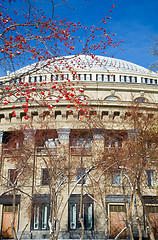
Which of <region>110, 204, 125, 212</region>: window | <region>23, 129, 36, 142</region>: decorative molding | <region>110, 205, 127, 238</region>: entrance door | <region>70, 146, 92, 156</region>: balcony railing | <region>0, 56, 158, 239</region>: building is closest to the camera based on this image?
<region>70, 146, 92, 156</region>: balcony railing

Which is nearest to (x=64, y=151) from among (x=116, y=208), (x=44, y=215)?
(x=44, y=215)

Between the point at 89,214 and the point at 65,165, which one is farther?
the point at 89,214

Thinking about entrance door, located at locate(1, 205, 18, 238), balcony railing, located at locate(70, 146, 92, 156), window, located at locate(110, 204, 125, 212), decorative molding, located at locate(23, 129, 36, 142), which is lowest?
entrance door, located at locate(1, 205, 18, 238)

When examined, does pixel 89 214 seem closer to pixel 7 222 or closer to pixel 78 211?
pixel 78 211

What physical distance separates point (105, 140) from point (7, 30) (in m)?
17.1

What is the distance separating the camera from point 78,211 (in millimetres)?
27266

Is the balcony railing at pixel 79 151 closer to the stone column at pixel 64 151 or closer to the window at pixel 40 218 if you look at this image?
the stone column at pixel 64 151

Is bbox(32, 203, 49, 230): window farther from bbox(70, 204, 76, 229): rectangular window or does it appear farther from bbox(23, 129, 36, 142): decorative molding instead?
bbox(23, 129, 36, 142): decorative molding

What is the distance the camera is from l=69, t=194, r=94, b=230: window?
2700cm

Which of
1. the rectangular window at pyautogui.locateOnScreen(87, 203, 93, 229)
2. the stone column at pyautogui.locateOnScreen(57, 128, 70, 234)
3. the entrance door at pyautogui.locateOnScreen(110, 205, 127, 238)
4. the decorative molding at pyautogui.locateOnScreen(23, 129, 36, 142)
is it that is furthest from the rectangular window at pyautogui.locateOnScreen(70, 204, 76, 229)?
the decorative molding at pyautogui.locateOnScreen(23, 129, 36, 142)

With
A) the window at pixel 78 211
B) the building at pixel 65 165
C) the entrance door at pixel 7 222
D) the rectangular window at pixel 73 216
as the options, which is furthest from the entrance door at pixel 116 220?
the entrance door at pixel 7 222

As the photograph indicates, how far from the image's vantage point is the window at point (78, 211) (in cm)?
2700

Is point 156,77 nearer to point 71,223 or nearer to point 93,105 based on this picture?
point 93,105

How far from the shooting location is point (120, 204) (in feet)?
90.3
